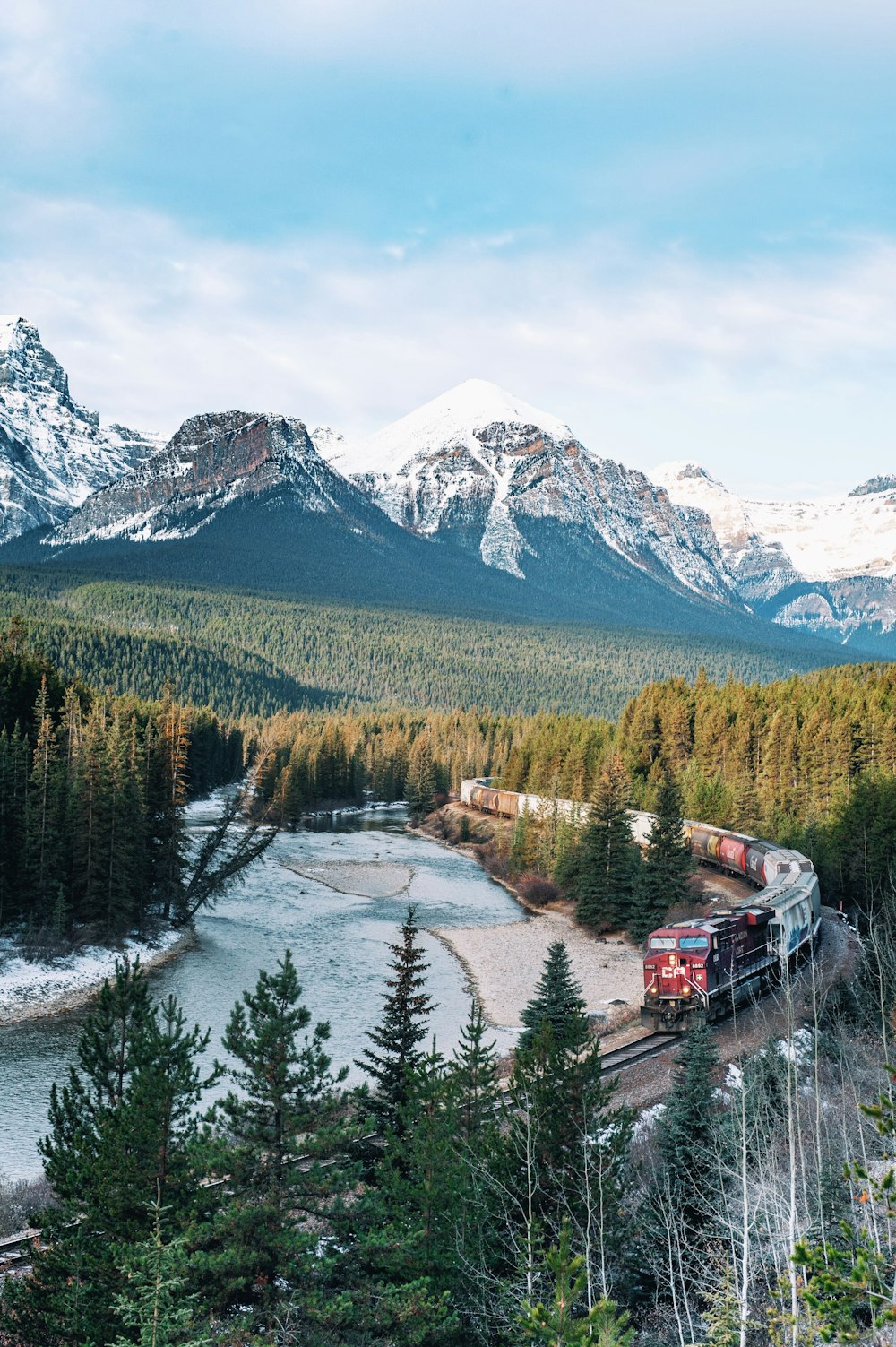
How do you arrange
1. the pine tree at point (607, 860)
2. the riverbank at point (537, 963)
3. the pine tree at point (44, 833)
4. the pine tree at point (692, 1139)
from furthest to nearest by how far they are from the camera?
1. the pine tree at point (607, 860)
2. the pine tree at point (44, 833)
3. the riverbank at point (537, 963)
4. the pine tree at point (692, 1139)

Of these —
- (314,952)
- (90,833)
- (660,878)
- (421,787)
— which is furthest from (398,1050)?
(421,787)

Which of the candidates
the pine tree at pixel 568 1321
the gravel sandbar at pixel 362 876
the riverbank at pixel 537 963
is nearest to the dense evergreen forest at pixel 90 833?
the gravel sandbar at pixel 362 876

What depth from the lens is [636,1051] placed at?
121 ft

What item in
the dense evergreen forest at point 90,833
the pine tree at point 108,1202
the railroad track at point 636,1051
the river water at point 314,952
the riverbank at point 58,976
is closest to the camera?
the pine tree at point 108,1202

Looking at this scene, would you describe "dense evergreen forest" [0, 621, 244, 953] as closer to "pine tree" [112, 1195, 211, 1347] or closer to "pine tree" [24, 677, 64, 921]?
"pine tree" [24, 677, 64, 921]

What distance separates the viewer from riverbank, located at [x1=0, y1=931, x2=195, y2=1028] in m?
45.0

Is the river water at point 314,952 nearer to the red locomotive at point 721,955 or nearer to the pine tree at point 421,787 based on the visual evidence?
the red locomotive at point 721,955

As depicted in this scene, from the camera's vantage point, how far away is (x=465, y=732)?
486ft

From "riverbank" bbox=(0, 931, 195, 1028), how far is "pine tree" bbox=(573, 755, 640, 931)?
2629cm

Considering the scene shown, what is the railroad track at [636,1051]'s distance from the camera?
3475 cm

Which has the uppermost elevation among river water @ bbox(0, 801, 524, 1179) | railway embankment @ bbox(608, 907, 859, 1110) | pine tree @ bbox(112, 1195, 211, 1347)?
pine tree @ bbox(112, 1195, 211, 1347)

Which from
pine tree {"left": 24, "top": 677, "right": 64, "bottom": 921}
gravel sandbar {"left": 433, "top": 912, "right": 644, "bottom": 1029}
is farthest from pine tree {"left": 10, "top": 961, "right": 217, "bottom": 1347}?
pine tree {"left": 24, "top": 677, "right": 64, "bottom": 921}

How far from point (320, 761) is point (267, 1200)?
113m

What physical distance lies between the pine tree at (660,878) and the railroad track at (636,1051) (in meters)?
20.6
